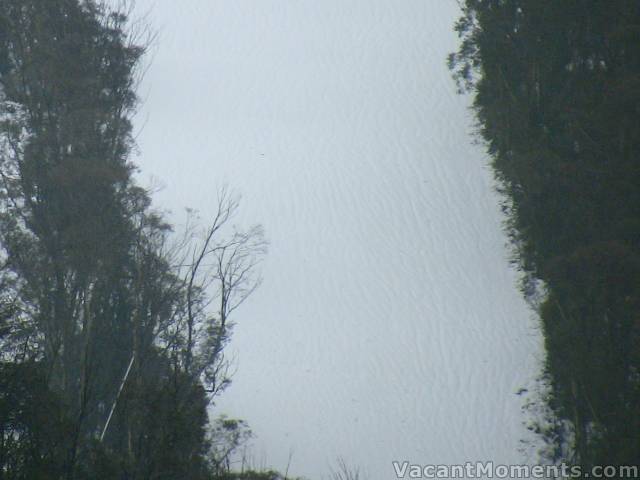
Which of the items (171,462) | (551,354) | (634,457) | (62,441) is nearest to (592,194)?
(551,354)

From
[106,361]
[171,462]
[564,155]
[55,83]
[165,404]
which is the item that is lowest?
[171,462]

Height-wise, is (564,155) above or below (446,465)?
above

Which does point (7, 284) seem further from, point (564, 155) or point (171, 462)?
point (564, 155)

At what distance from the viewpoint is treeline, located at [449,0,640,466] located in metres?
11.9

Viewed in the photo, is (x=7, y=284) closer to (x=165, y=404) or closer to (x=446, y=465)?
(x=165, y=404)

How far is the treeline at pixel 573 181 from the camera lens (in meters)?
11.9

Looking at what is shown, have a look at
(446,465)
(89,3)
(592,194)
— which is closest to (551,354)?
(592,194)

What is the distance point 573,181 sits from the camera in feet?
43.7

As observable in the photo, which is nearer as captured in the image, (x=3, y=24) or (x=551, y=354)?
(x=551, y=354)

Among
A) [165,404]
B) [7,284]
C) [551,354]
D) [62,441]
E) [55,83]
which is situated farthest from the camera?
[55,83]

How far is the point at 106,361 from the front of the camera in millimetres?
13562

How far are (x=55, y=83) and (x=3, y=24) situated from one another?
6.56 feet

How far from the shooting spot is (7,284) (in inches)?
464

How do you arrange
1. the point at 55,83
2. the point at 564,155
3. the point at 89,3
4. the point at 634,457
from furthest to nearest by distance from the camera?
the point at 89,3, the point at 55,83, the point at 564,155, the point at 634,457
